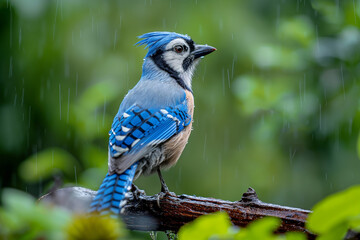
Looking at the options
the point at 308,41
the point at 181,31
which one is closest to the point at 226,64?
the point at 181,31

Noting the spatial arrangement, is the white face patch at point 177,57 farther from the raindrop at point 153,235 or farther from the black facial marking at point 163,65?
the raindrop at point 153,235

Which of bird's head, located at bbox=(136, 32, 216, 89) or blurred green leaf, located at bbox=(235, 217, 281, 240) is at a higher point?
bird's head, located at bbox=(136, 32, 216, 89)

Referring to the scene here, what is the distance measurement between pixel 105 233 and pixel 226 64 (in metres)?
4.64

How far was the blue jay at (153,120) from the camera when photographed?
110 inches

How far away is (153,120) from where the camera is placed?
3.34 metres

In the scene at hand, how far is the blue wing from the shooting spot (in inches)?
120

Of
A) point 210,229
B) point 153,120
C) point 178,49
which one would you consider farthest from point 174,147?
point 210,229

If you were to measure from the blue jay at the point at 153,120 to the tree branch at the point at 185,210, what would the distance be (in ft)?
0.60

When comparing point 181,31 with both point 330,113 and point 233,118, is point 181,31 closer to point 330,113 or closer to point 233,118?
point 233,118

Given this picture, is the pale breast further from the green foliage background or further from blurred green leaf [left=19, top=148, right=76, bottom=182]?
blurred green leaf [left=19, top=148, right=76, bottom=182]

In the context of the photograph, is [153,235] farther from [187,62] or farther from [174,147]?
[187,62]

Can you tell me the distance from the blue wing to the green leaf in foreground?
85.4 inches

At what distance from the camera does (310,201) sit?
4.50 meters

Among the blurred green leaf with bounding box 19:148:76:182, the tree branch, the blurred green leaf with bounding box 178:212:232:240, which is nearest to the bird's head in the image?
the blurred green leaf with bounding box 19:148:76:182
